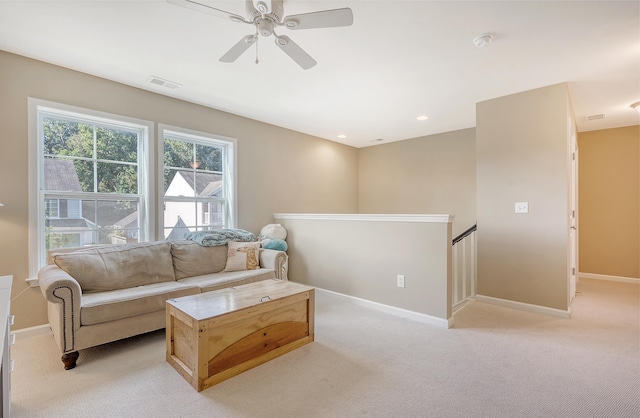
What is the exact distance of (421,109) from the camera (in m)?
4.10

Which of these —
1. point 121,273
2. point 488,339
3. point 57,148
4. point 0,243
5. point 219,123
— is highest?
point 219,123

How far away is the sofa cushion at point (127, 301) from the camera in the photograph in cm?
224

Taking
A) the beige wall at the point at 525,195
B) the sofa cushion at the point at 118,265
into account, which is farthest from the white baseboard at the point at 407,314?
the sofa cushion at the point at 118,265

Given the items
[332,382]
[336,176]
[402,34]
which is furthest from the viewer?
[336,176]

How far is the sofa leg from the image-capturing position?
212 centimetres

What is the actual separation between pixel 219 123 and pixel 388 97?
230 cm

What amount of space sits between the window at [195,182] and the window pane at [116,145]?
0.32 metres

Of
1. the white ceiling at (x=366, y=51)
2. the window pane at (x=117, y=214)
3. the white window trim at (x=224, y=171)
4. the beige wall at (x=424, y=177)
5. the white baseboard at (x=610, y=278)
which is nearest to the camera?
the white ceiling at (x=366, y=51)

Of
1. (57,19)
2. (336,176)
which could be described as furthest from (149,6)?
(336,176)

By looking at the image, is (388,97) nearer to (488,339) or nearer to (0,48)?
(488,339)

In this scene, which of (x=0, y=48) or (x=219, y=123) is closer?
(x=0, y=48)

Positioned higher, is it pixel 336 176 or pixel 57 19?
pixel 57 19

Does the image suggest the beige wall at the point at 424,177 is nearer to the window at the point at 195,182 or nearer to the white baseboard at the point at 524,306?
the white baseboard at the point at 524,306

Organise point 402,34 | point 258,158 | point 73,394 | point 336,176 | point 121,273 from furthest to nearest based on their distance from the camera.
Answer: point 336,176 < point 258,158 < point 121,273 < point 402,34 < point 73,394
